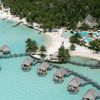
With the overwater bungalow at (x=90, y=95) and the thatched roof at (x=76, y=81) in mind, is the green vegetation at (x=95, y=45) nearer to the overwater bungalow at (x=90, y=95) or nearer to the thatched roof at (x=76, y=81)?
the thatched roof at (x=76, y=81)

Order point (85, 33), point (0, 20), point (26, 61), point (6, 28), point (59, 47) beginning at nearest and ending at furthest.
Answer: point (26, 61) → point (59, 47) → point (85, 33) → point (6, 28) → point (0, 20)

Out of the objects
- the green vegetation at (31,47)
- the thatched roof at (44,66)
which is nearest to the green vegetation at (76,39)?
the green vegetation at (31,47)

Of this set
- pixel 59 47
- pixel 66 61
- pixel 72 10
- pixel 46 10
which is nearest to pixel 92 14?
pixel 72 10

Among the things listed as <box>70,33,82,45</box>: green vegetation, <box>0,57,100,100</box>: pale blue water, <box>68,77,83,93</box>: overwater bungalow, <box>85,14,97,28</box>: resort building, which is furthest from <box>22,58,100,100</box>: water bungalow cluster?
<box>85,14,97,28</box>: resort building

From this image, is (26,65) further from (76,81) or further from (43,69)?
(76,81)

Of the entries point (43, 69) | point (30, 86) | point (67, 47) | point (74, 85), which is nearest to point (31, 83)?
point (30, 86)

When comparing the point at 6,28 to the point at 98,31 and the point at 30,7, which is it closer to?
the point at 30,7
